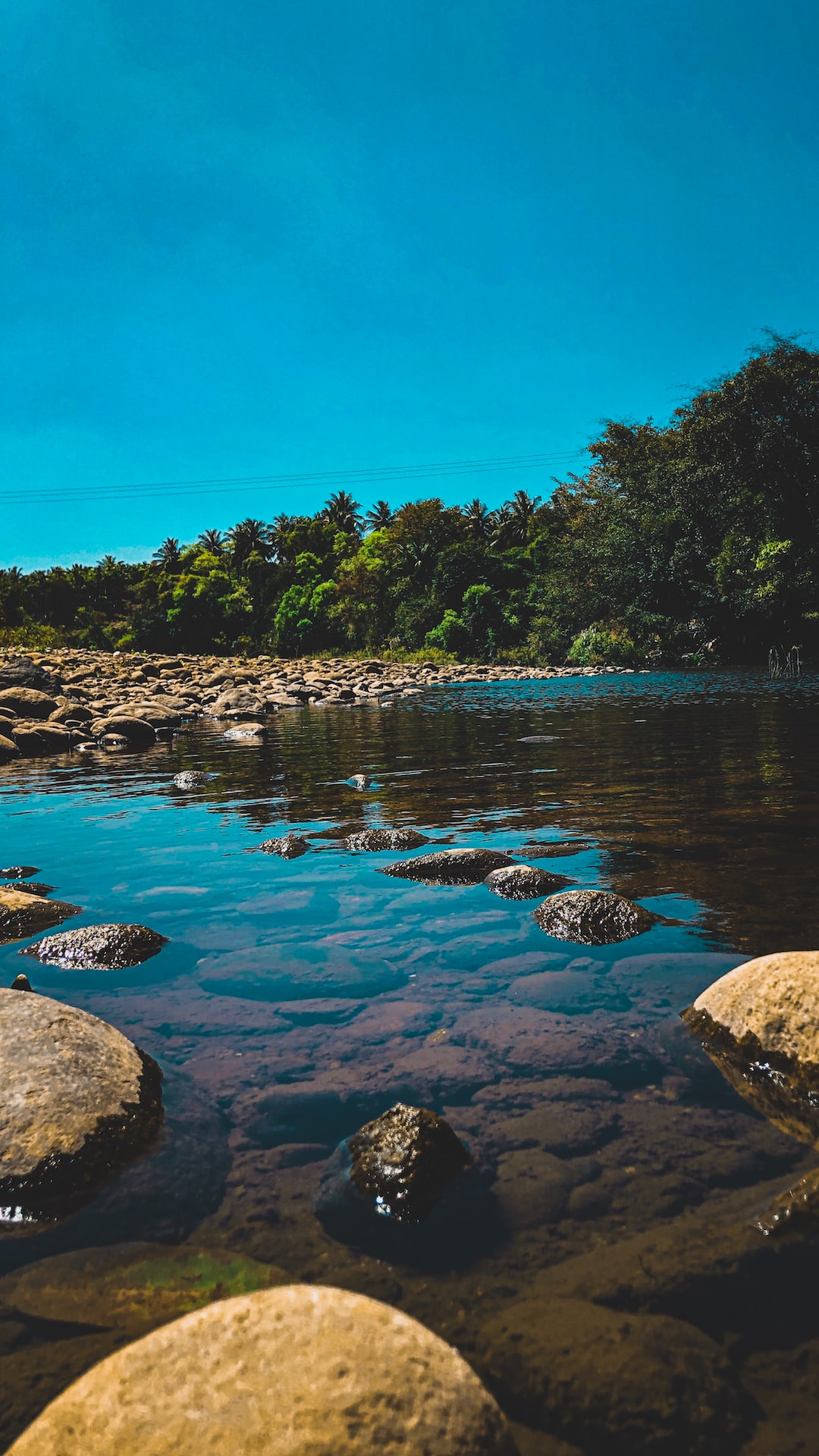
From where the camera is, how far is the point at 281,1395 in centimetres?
140

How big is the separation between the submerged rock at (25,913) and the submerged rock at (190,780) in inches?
201

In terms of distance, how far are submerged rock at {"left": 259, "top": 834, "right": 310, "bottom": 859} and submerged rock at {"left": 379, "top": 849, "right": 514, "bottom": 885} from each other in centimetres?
98

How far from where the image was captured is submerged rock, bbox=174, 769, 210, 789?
1029 centimetres


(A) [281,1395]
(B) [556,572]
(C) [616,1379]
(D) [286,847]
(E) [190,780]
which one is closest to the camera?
(A) [281,1395]

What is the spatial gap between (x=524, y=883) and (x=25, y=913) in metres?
3.09

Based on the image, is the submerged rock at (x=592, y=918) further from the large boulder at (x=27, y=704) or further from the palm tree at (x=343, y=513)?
the palm tree at (x=343, y=513)

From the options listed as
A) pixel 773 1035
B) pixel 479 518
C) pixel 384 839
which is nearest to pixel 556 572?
pixel 479 518

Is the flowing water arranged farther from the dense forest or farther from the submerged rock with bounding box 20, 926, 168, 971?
the dense forest

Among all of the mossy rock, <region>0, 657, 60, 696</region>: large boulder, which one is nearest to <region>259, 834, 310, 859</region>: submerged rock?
the mossy rock

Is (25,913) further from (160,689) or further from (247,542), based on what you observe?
(247,542)

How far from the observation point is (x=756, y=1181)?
2.24 m

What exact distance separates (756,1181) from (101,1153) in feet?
6.40

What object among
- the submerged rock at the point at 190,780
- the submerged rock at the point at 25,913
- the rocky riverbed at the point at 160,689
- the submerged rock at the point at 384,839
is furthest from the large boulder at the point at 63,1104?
the rocky riverbed at the point at 160,689

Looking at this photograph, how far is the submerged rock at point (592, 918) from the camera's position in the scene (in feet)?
13.9
